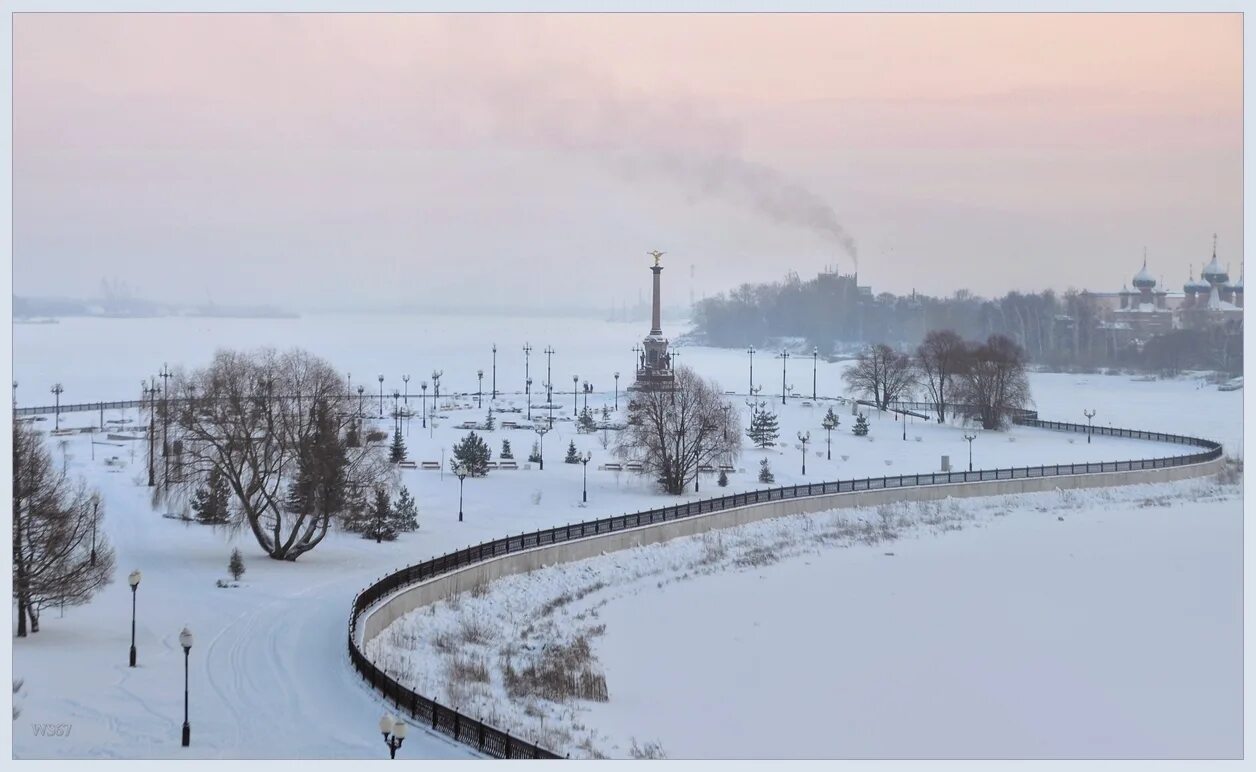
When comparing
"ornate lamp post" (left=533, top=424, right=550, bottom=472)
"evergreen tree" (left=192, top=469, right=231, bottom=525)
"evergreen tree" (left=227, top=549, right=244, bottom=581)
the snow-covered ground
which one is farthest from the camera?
"ornate lamp post" (left=533, top=424, right=550, bottom=472)

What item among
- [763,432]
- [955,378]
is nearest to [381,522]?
[763,432]

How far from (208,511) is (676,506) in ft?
39.0

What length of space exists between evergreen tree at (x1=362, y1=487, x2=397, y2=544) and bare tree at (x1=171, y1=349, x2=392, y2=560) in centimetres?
61

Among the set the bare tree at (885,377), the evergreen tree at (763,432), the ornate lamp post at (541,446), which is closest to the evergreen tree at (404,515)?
the ornate lamp post at (541,446)

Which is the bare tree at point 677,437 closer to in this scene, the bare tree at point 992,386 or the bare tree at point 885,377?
the bare tree at point 992,386

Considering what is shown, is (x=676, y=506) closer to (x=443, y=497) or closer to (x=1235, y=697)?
(x=443, y=497)

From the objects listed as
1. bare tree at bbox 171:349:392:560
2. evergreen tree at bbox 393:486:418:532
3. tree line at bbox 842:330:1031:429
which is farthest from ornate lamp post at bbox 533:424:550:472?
tree line at bbox 842:330:1031:429

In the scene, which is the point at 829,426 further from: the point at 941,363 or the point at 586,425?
the point at 941,363

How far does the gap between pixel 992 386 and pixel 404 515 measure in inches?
1482

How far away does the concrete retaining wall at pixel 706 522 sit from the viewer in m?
26.6

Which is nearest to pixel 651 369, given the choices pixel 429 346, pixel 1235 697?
pixel 1235 697

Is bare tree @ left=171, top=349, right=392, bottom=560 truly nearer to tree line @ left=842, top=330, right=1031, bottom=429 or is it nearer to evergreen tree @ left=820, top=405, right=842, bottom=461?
evergreen tree @ left=820, top=405, right=842, bottom=461

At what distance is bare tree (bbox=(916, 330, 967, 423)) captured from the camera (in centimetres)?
6769

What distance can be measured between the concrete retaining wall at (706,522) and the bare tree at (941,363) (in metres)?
15.5
